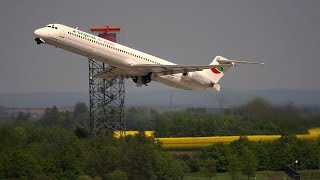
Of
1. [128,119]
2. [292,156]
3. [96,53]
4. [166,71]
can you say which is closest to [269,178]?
[292,156]

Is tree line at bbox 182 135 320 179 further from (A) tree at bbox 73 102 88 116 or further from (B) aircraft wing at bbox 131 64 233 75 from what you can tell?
(A) tree at bbox 73 102 88 116

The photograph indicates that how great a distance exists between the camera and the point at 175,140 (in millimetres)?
113250

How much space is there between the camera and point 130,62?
3046 inches

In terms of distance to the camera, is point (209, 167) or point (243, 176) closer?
point (243, 176)

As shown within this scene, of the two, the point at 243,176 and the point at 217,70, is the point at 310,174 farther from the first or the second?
the point at 217,70

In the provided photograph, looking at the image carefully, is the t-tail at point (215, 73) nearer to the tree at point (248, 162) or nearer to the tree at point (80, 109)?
the tree at point (248, 162)

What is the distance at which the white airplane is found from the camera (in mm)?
72625

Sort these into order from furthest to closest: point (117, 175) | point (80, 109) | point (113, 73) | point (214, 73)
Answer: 1. point (80, 109)
2. point (214, 73)
3. point (117, 175)
4. point (113, 73)

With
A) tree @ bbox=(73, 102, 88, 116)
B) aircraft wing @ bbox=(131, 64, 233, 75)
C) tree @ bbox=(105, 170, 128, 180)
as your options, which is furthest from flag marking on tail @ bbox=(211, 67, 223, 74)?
tree @ bbox=(73, 102, 88, 116)

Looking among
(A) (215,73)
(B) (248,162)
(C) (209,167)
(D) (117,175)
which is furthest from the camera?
(C) (209,167)

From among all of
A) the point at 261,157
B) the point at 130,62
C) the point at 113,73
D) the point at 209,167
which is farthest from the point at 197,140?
the point at 130,62

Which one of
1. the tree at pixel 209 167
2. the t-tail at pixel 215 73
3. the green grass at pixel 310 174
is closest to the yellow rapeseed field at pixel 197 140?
the tree at pixel 209 167

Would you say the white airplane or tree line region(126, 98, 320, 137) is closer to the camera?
the white airplane

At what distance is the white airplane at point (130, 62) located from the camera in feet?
238
